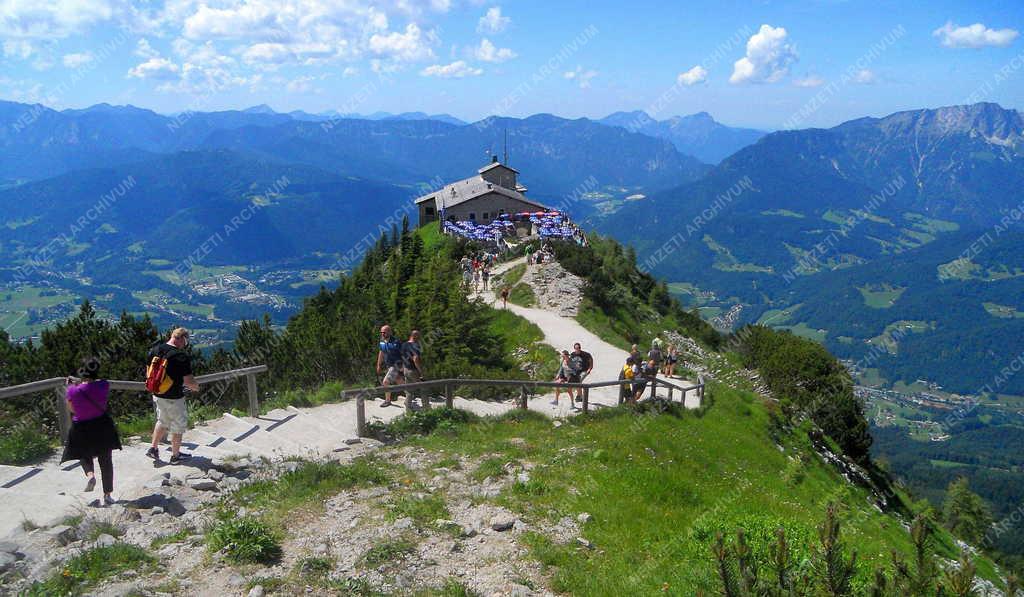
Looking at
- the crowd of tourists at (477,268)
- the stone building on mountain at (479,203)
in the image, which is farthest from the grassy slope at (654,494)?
the stone building on mountain at (479,203)

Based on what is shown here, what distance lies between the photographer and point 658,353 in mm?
19656

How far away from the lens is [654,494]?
9.65 metres

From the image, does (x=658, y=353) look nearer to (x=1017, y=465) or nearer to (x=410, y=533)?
Result: (x=410, y=533)

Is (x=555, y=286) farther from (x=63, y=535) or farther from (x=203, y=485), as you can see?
(x=63, y=535)

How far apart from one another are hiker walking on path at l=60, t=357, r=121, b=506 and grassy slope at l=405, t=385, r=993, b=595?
524 cm

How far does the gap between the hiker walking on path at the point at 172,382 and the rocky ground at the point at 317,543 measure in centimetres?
81

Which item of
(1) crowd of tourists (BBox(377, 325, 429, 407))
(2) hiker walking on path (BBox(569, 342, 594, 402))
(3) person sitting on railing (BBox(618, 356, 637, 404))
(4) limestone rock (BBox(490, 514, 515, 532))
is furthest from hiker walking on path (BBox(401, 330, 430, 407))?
(4) limestone rock (BBox(490, 514, 515, 532))

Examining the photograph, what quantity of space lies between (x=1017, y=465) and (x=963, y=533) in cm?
10787

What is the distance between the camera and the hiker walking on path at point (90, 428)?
7.93 m

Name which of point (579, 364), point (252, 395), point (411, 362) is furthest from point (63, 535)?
point (579, 364)

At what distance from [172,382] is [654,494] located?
295 inches

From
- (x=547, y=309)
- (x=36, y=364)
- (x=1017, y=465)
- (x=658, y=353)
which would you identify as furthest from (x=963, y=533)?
(x=1017, y=465)

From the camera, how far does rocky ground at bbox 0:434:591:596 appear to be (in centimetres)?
629

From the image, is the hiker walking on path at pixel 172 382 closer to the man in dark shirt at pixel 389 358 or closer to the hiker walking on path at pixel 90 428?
the hiker walking on path at pixel 90 428
